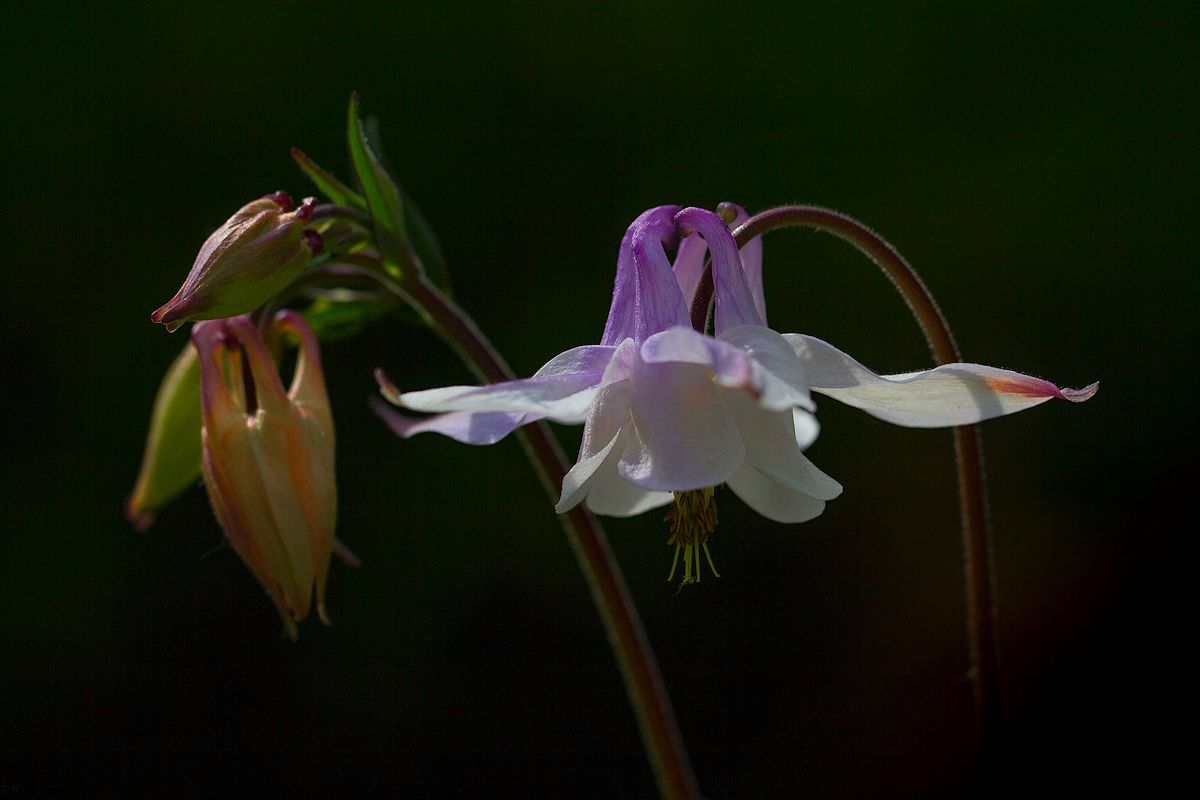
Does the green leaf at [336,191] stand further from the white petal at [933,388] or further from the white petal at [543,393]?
the white petal at [933,388]

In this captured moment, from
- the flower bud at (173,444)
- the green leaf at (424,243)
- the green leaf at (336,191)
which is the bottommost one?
the flower bud at (173,444)

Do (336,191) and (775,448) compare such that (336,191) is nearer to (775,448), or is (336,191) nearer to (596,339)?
(775,448)

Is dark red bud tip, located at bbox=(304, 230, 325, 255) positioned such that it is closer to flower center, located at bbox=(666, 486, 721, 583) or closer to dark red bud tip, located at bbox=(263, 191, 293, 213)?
dark red bud tip, located at bbox=(263, 191, 293, 213)

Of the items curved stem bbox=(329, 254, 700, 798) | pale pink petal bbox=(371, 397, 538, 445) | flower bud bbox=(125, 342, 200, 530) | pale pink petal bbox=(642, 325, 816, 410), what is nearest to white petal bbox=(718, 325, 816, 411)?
pale pink petal bbox=(642, 325, 816, 410)

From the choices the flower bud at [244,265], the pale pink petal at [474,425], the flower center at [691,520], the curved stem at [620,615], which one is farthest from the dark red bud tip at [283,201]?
the flower center at [691,520]

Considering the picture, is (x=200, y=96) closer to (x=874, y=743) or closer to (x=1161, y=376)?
(x=874, y=743)

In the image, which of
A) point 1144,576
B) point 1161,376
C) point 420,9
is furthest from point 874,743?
point 420,9

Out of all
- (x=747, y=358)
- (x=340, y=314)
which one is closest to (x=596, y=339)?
(x=340, y=314)
